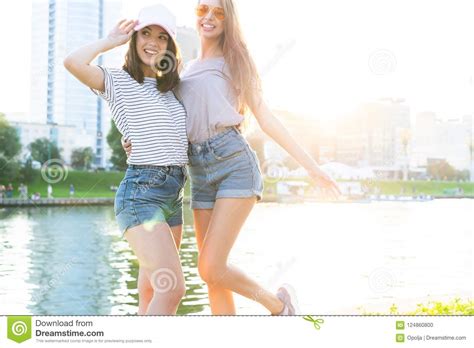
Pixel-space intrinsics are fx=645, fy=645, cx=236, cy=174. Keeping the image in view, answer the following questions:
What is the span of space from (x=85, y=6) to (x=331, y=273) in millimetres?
5027

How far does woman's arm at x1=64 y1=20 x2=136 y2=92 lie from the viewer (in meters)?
2.12

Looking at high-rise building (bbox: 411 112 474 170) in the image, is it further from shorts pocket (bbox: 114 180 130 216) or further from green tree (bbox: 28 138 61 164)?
green tree (bbox: 28 138 61 164)

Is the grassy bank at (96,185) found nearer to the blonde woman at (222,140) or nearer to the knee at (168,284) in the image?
the blonde woman at (222,140)

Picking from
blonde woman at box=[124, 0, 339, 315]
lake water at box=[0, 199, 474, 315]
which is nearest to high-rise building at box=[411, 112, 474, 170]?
lake water at box=[0, 199, 474, 315]

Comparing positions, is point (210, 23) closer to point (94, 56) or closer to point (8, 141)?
point (94, 56)

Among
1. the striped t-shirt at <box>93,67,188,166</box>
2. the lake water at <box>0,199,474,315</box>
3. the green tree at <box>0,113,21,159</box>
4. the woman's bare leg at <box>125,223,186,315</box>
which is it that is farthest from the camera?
the green tree at <box>0,113,21,159</box>

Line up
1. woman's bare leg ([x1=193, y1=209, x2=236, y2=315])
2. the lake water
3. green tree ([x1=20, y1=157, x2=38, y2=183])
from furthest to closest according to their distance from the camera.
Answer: green tree ([x1=20, y1=157, x2=38, y2=183])
the lake water
woman's bare leg ([x1=193, y1=209, x2=236, y2=315])

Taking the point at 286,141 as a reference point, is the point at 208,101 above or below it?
above

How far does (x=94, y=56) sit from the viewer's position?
6.97 ft

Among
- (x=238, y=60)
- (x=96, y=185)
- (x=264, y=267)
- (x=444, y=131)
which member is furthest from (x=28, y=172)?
(x=238, y=60)

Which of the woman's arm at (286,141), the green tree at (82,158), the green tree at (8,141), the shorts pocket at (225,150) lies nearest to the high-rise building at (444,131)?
the woman's arm at (286,141)

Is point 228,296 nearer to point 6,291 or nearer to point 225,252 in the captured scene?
point 225,252

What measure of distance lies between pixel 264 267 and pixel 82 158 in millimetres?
25808

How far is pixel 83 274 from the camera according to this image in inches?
370
